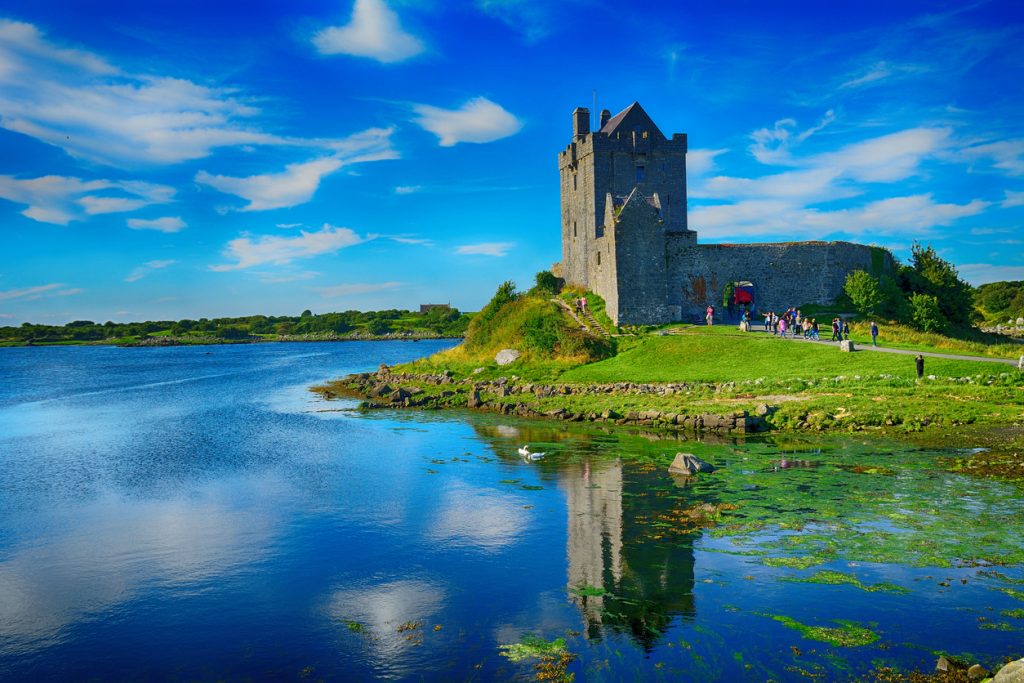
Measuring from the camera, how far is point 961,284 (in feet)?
188

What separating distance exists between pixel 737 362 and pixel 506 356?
17.5m

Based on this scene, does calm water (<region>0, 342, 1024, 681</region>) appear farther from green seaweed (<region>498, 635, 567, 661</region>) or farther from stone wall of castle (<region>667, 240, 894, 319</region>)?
stone wall of castle (<region>667, 240, 894, 319</region>)

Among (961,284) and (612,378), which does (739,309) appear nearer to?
(612,378)

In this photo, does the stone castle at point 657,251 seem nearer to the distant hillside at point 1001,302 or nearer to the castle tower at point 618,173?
the castle tower at point 618,173

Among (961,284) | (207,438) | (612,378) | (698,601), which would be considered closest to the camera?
(698,601)

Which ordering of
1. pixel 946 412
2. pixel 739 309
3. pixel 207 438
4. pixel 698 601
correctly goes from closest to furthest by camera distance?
pixel 698 601 → pixel 946 412 → pixel 207 438 → pixel 739 309

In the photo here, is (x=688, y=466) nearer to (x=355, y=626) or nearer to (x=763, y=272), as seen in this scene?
(x=355, y=626)

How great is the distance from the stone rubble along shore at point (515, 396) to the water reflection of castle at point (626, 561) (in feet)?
32.1

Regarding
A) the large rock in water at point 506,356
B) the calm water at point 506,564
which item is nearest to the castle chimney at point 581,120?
the large rock in water at point 506,356

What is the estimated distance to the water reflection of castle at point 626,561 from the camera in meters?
12.2

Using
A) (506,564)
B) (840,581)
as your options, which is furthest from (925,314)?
(506,564)

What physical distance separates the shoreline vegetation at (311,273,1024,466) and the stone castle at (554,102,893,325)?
3.34m

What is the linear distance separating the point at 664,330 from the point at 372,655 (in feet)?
133

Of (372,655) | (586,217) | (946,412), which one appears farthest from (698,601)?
(586,217)
